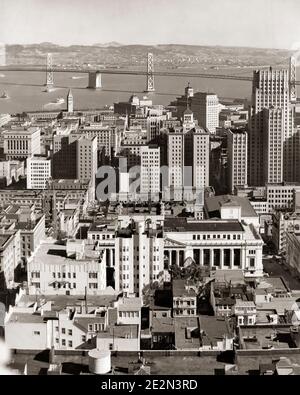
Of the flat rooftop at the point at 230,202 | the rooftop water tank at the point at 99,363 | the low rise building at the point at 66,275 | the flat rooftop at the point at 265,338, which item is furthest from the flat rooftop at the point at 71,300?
the flat rooftop at the point at 230,202

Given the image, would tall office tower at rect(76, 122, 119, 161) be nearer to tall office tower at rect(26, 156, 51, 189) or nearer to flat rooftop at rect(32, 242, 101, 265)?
tall office tower at rect(26, 156, 51, 189)

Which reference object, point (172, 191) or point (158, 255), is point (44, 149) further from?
point (158, 255)

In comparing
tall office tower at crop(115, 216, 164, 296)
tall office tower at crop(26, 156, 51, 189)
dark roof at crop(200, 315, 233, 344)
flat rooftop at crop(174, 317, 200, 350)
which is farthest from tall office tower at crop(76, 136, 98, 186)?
dark roof at crop(200, 315, 233, 344)

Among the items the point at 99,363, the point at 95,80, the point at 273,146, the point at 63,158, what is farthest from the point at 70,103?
the point at 99,363

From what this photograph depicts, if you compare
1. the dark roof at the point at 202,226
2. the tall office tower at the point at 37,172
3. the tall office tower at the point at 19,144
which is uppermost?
the tall office tower at the point at 19,144

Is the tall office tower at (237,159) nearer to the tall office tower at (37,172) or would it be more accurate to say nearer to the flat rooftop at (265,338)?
the tall office tower at (37,172)

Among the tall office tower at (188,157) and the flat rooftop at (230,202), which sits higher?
the tall office tower at (188,157)
